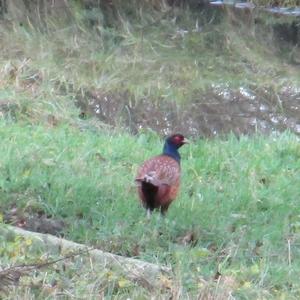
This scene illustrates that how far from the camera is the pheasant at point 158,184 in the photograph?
6133 mm

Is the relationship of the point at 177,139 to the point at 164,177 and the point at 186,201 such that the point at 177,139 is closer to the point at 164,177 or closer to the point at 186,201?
the point at 186,201

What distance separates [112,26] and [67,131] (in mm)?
9424

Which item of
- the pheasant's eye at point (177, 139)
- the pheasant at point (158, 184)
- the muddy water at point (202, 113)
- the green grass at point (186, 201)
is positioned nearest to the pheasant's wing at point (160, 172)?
the pheasant at point (158, 184)

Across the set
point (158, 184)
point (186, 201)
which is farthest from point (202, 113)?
point (158, 184)

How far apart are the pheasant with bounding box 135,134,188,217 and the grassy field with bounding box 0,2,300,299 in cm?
12

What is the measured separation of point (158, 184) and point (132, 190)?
81 centimetres

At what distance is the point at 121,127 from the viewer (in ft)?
35.0

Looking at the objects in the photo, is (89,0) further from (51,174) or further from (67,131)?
(51,174)

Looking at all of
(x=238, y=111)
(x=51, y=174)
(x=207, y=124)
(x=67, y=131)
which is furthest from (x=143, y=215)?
Answer: (x=238, y=111)

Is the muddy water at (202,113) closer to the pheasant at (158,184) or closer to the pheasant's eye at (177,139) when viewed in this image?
the pheasant's eye at (177,139)

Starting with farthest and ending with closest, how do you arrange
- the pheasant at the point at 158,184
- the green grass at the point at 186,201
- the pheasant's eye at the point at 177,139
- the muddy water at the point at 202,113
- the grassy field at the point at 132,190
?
the muddy water at the point at 202,113
the pheasant's eye at the point at 177,139
the pheasant at the point at 158,184
the green grass at the point at 186,201
the grassy field at the point at 132,190

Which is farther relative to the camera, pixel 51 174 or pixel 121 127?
pixel 121 127

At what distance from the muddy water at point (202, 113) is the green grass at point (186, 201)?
2302 millimetres

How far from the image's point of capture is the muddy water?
36.9ft
